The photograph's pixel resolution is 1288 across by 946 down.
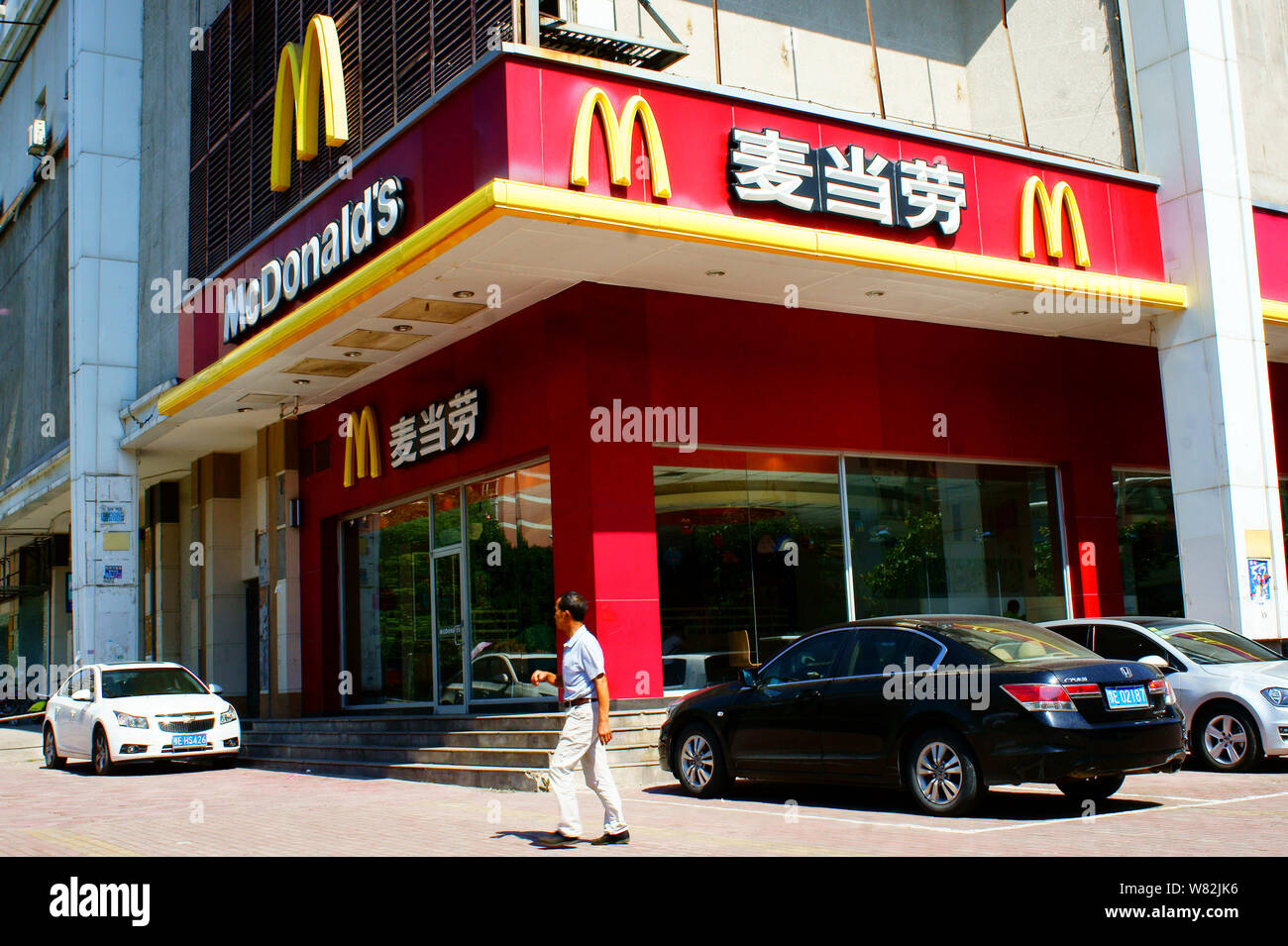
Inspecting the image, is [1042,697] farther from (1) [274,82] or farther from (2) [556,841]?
(1) [274,82]

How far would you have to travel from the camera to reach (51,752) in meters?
18.9

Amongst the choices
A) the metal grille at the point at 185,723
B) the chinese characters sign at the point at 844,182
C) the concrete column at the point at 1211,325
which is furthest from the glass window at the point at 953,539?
the metal grille at the point at 185,723

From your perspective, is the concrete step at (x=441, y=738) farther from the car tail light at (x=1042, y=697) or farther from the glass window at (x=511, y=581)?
the car tail light at (x=1042, y=697)

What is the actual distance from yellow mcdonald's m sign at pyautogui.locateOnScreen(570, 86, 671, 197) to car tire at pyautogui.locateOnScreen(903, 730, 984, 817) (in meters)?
6.21

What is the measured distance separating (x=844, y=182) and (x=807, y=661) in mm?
5956

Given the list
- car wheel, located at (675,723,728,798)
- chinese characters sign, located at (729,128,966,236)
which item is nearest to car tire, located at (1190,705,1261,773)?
car wheel, located at (675,723,728,798)

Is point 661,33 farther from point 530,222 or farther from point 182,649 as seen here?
point 182,649

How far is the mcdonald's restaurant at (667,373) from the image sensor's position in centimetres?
1313

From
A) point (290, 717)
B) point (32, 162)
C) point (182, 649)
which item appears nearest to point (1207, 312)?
point (290, 717)

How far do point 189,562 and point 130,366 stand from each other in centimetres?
445

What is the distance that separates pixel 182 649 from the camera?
26250 millimetres

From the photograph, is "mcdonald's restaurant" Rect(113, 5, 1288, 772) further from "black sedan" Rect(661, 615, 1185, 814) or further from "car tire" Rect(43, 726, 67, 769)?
"car tire" Rect(43, 726, 67, 769)

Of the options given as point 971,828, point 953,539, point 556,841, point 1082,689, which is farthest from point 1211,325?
point 556,841

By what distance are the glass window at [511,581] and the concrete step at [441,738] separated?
1.30m
